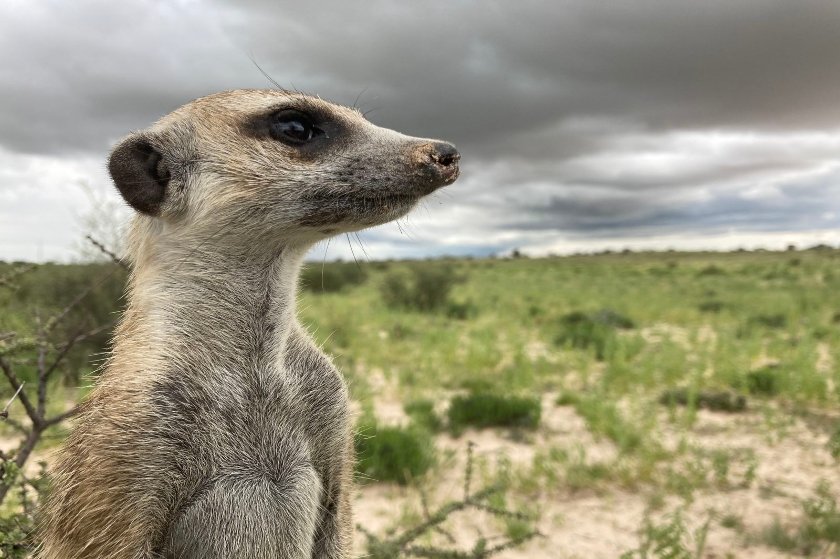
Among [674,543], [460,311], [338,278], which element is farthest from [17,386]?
[338,278]

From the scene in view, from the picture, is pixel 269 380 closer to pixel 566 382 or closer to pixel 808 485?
pixel 808 485

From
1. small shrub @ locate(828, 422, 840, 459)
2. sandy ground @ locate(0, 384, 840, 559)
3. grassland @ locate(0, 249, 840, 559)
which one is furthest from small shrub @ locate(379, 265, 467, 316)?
small shrub @ locate(828, 422, 840, 459)

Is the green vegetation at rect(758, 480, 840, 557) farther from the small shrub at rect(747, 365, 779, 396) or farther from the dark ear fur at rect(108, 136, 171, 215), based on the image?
the dark ear fur at rect(108, 136, 171, 215)

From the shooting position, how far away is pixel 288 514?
1.60 metres

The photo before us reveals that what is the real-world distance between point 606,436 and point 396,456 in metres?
2.06

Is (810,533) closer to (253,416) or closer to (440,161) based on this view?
(440,161)

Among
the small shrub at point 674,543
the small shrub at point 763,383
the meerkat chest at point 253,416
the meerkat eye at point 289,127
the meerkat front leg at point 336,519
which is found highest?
the meerkat eye at point 289,127

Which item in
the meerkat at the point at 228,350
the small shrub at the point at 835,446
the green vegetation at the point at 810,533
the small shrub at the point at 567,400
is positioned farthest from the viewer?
the small shrub at the point at 567,400

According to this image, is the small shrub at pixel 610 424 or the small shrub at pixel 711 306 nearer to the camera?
the small shrub at pixel 610 424

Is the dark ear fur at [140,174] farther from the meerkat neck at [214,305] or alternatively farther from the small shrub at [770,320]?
the small shrub at [770,320]

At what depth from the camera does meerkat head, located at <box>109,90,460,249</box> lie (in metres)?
1.84

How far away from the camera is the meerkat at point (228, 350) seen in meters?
1.48

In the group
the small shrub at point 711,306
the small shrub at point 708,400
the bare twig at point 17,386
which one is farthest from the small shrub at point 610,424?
the small shrub at point 711,306

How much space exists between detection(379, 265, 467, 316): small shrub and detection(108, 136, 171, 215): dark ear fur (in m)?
13.3
